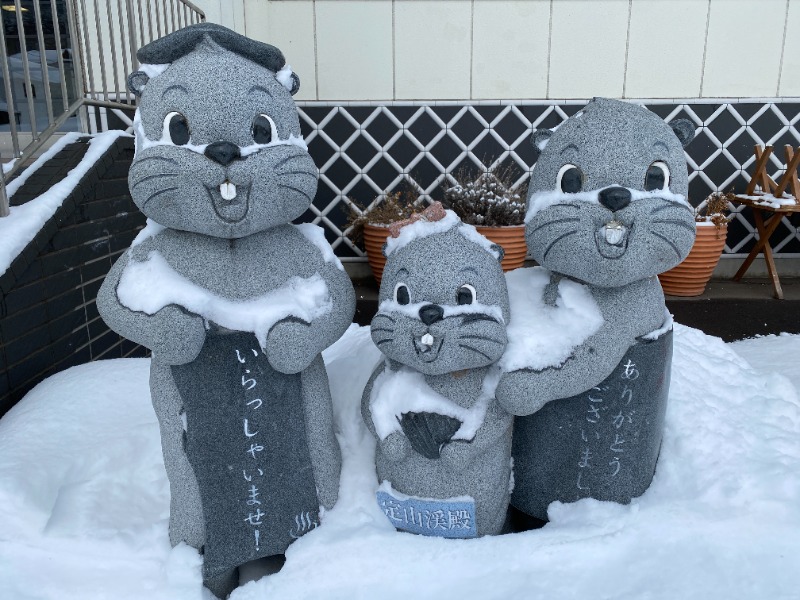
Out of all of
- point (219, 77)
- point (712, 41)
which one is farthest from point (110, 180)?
point (712, 41)

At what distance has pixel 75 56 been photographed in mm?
3068

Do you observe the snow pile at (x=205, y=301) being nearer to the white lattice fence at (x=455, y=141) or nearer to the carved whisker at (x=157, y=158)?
the carved whisker at (x=157, y=158)

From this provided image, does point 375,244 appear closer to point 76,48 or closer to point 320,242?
point 76,48

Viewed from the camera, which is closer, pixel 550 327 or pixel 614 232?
pixel 614 232

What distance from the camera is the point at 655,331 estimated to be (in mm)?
1651

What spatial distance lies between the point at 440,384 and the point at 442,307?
Result: 223mm

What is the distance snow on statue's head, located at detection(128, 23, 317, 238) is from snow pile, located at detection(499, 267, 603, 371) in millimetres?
617

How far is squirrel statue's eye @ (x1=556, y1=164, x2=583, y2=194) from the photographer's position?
1567mm

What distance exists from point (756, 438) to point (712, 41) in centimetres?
369

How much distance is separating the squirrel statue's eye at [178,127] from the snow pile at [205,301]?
29 cm

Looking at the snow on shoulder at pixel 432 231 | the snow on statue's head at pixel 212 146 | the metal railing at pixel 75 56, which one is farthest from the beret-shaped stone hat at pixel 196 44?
the metal railing at pixel 75 56

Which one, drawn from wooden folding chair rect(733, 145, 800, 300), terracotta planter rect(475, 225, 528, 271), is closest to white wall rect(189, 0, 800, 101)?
wooden folding chair rect(733, 145, 800, 300)

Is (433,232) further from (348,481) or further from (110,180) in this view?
(110,180)

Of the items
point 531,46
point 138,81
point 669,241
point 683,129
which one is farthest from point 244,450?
point 531,46
